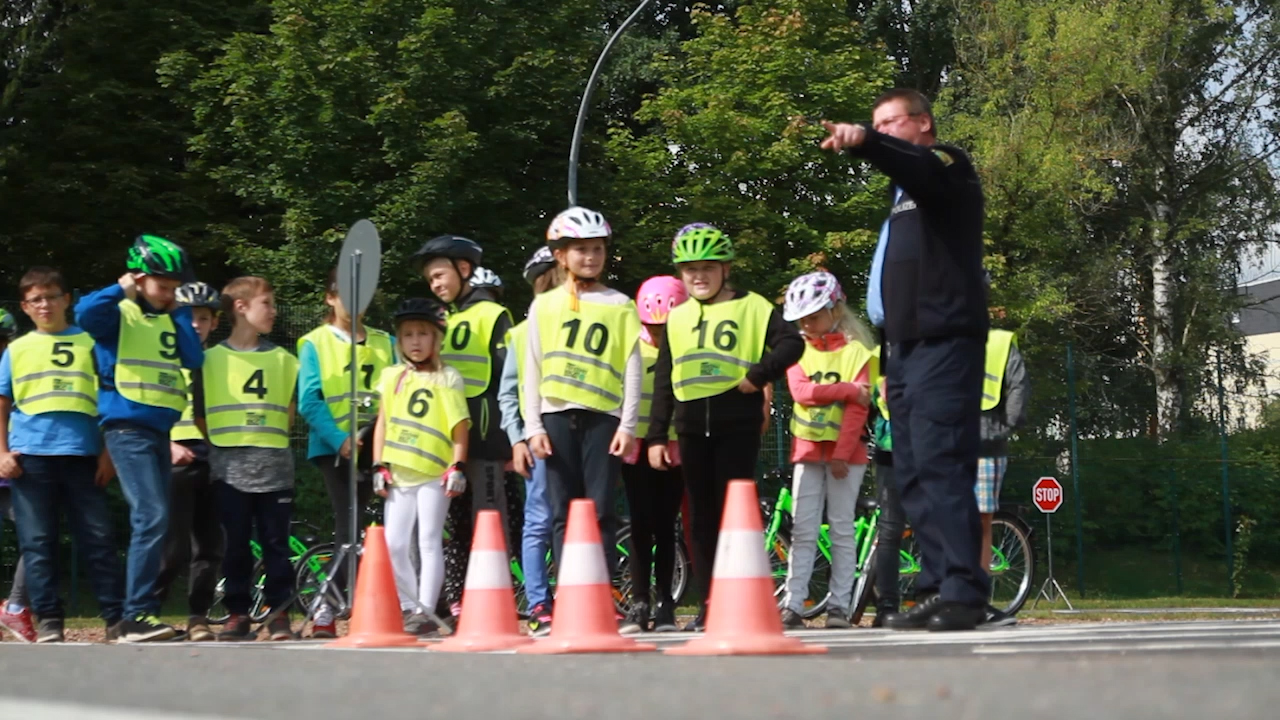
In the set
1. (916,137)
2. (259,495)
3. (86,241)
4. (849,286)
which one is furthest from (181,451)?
(849,286)

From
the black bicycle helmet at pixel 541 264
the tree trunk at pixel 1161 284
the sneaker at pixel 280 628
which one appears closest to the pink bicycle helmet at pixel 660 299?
the black bicycle helmet at pixel 541 264

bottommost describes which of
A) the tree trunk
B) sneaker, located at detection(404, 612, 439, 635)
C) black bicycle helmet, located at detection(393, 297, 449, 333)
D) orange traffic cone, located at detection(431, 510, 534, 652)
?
sneaker, located at detection(404, 612, 439, 635)

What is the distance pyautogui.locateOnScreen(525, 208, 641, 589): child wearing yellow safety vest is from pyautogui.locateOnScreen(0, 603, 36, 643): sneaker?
142 inches

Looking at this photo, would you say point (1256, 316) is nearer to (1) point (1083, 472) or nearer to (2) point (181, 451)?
(1) point (1083, 472)

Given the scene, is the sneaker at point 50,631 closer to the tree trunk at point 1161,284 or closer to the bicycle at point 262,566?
the bicycle at point 262,566

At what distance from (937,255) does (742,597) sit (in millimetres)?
1834

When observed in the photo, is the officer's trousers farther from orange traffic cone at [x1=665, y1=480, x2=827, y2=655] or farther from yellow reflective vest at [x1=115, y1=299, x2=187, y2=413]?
yellow reflective vest at [x1=115, y1=299, x2=187, y2=413]

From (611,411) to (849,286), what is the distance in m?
24.6

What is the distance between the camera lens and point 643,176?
1351 inches

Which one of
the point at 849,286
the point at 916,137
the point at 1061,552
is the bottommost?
the point at 1061,552

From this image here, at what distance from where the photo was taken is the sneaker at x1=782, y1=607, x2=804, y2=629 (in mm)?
10641

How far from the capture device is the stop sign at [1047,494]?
803 inches

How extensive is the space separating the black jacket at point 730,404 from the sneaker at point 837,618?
1.46m

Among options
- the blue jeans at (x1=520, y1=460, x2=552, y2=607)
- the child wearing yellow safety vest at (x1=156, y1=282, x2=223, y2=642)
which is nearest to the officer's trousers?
the blue jeans at (x1=520, y1=460, x2=552, y2=607)
